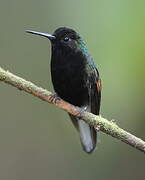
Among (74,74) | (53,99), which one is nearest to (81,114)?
(53,99)

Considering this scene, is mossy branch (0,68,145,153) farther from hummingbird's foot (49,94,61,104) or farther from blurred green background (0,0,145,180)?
blurred green background (0,0,145,180)

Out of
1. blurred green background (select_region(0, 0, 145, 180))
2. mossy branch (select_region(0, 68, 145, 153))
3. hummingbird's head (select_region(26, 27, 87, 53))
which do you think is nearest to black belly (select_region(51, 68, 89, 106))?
hummingbird's head (select_region(26, 27, 87, 53))

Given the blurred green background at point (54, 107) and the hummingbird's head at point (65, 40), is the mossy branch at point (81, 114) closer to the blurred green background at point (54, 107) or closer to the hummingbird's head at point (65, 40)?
the hummingbird's head at point (65, 40)

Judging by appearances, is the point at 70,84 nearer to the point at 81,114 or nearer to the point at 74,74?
the point at 74,74

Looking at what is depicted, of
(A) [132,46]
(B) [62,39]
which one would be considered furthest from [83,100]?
(A) [132,46]

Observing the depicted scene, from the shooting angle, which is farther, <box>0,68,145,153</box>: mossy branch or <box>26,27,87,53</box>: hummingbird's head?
<box>26,27,87,53</box>: hummingbird's head

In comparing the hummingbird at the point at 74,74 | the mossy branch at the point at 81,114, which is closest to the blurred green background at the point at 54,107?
the hummingbird at the point at 74,74
